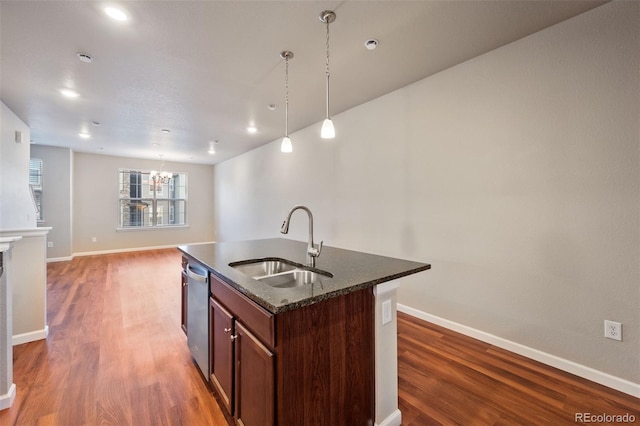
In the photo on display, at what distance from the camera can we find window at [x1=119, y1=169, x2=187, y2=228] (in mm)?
7285

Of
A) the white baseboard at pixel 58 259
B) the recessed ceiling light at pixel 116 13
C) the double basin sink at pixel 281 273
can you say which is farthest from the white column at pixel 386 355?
the white baseboard at pixel 58 259

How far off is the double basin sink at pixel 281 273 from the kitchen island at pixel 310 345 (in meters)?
0.03

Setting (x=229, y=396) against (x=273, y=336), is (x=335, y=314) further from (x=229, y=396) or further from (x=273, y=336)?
(x=229, y=396)

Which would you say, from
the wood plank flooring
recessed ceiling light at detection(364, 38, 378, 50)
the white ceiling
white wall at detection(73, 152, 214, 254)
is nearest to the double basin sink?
the wood plank flooring

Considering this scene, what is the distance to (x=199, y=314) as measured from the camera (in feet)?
6.49

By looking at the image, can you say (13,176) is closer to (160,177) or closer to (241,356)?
(160,177)

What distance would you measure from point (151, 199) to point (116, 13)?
6860 mm

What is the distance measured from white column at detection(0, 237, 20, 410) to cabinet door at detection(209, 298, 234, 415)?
1220mm

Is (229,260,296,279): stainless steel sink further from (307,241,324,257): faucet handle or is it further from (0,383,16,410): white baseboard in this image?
(0,383,16,410): white baseboard

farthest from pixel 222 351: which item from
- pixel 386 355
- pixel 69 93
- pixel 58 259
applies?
pixel 58 259

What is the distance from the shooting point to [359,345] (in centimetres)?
140

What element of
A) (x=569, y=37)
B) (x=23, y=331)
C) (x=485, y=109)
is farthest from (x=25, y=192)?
(x=569, y=37)

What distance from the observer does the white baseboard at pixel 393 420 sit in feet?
4.90

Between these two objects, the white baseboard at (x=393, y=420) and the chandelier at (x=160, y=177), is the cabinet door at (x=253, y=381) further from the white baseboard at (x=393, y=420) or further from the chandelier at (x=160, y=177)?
the chandelier at (x=160, y=177)
